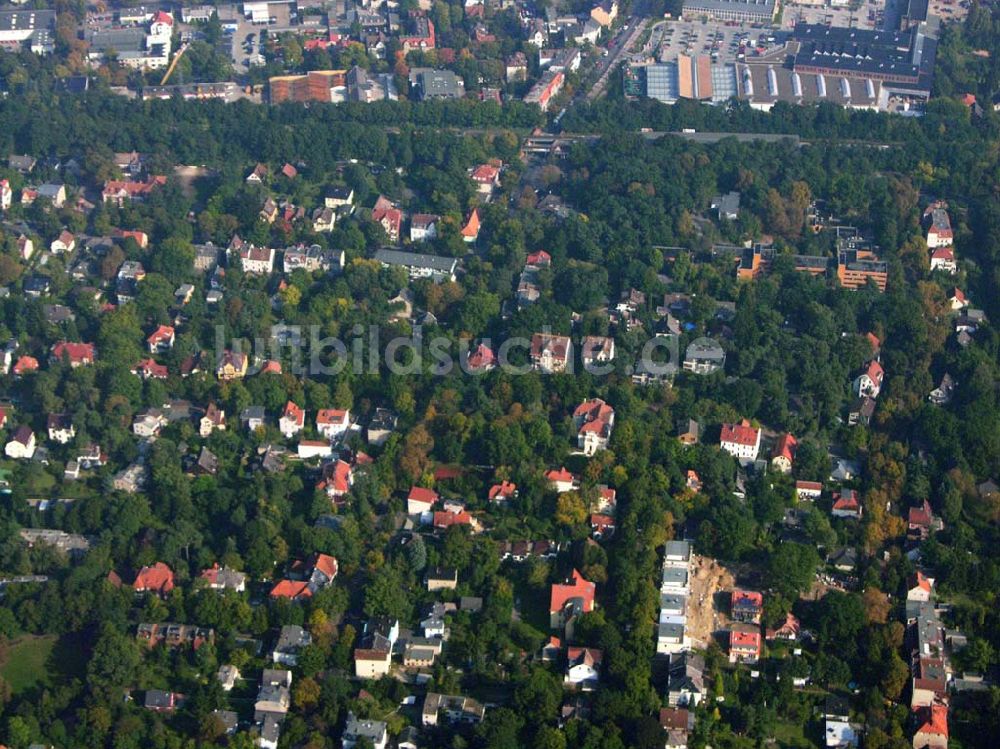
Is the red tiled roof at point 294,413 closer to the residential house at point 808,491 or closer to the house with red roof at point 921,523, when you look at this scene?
the residential house at point 808,491

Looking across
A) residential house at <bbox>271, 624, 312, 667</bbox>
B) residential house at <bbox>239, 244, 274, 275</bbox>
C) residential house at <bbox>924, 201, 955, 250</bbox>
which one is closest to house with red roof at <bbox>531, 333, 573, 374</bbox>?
residential house at <bbox>239, 244, 274, 275</bbox>

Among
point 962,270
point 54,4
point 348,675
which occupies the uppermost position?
point 54,4

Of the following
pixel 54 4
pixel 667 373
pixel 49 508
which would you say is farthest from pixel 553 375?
pixel 54 4

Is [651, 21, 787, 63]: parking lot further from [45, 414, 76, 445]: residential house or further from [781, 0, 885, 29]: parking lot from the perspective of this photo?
[45, 414, 76, 445]: residential house

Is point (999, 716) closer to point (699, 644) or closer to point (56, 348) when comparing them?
point (699, 644)

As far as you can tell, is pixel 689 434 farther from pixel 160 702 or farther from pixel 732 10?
pixel 732 10

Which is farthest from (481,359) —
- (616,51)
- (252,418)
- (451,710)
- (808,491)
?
(616,51)
